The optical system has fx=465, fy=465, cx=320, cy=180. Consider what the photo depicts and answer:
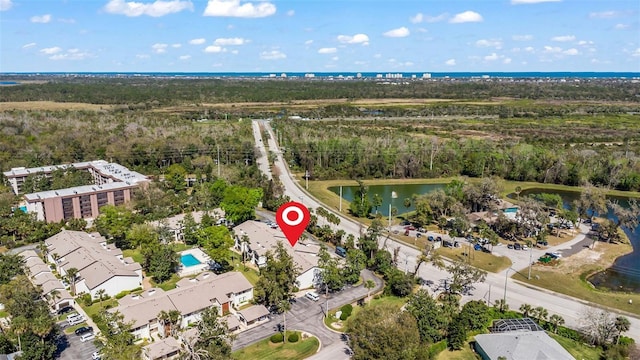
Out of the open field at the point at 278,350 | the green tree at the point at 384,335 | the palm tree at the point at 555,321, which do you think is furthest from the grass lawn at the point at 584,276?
the open field at the point at 278,350

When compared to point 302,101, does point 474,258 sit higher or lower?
lower

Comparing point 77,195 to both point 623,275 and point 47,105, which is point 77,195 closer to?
point 623,275

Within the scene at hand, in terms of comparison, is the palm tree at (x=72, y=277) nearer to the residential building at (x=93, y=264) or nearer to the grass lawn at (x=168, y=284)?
the residential building at (x=93, y=264)

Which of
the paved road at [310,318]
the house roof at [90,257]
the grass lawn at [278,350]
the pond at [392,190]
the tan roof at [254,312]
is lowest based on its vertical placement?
the grass lawn at [278,350]

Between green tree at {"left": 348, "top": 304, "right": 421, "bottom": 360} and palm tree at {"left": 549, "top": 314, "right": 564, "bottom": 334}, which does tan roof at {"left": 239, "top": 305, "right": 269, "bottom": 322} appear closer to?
green tree at {"left": 348, "top": 304, "right": 421, "bottom": 360}

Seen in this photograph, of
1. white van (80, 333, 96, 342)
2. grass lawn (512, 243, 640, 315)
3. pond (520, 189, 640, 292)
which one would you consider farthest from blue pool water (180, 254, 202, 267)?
pond (520, 189, 640, 292)

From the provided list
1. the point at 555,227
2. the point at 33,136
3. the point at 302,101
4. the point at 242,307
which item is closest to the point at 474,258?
the point at 555,227

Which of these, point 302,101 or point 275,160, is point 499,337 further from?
point 302,101
